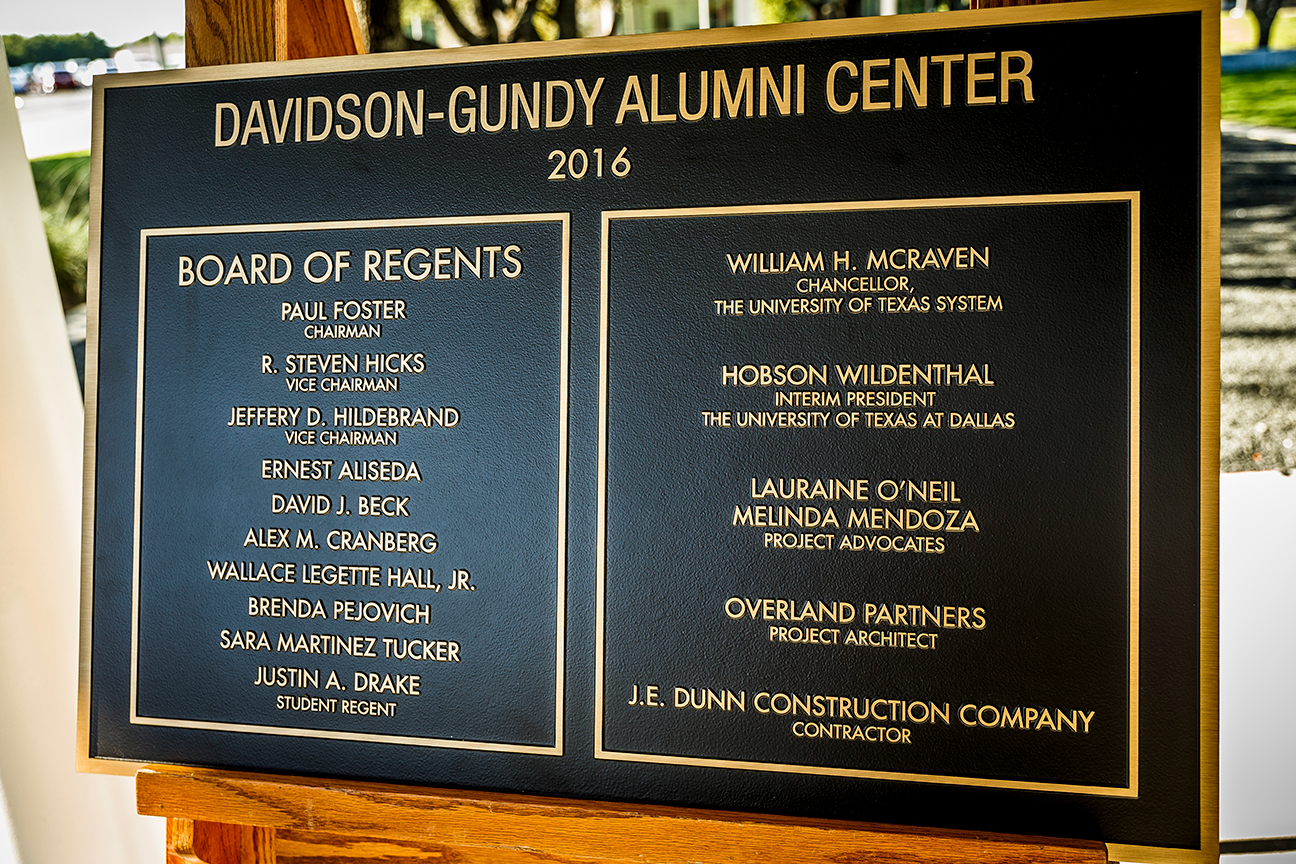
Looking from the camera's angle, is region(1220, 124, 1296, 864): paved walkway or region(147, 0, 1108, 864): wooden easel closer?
region(147, 0, 1108, 864): wooden easel

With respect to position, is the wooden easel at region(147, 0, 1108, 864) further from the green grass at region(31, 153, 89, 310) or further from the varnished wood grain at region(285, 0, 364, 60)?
the green grass at region(31, 153, 89, 310)

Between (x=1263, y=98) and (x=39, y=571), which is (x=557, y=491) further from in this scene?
(x=1263, y=98)

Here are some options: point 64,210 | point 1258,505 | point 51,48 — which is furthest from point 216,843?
point 1258,505

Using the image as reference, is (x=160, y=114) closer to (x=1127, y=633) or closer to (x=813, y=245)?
(x=813, y=245)

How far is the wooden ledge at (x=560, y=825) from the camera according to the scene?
1.48 m

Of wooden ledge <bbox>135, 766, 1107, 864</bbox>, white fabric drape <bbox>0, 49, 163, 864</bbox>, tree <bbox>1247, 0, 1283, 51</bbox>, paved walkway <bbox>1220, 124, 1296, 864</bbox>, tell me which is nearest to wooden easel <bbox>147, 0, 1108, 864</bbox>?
wooden ledge <bbox>135, 766, 1107, 864</bbox>

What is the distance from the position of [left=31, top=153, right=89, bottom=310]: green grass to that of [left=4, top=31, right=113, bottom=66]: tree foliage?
346 millimetres

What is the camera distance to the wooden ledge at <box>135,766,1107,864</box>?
1481mm

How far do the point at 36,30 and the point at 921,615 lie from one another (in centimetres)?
349

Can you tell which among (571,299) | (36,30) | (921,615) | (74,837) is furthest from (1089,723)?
(36,30)

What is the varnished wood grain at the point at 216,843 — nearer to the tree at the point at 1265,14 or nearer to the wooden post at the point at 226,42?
the wooden post at the point at 226,42

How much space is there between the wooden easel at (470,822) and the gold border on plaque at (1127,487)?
3.7 inches

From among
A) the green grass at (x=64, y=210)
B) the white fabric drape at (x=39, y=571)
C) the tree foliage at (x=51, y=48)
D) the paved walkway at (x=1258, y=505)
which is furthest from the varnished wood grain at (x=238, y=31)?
the paved walkway at (x=1258, y=505)

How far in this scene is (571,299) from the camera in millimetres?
1638
